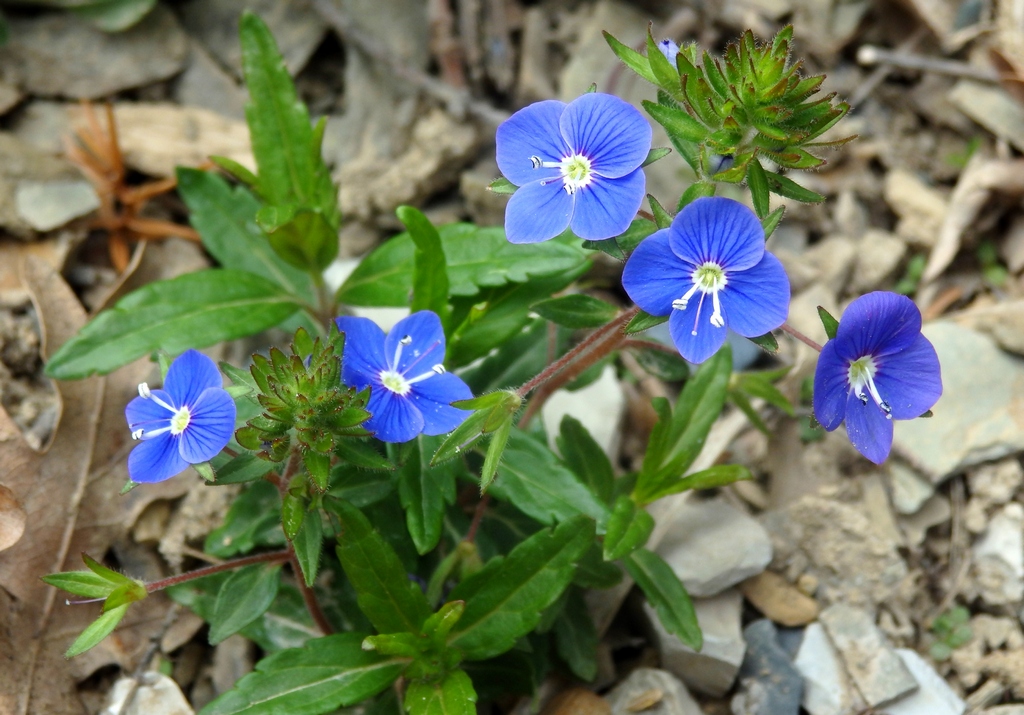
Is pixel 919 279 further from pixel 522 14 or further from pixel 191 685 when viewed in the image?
pixel 191 685

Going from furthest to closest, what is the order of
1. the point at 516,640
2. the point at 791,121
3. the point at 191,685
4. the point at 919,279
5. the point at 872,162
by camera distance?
the point at 872,162, the point at 919,279, the point at 191,685, the point at 516,640, the point at 791,121

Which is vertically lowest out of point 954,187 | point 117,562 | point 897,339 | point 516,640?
point 117,562

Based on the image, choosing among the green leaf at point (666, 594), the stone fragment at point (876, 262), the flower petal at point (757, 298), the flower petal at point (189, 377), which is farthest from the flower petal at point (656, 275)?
the stone fragment at point (876, 262)

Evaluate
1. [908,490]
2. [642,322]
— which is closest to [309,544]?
[642,322]

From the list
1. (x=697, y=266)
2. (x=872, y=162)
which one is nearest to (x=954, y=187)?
(x=872, y=162)

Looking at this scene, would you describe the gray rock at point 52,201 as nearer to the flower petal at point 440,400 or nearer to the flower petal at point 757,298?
the flower petal at point 440,400

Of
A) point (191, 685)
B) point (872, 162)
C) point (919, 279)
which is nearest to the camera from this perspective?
point (191, 685)
